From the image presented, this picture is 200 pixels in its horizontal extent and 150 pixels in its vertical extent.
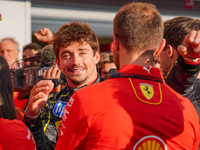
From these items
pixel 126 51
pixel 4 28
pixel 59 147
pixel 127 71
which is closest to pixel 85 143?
pixel 59 147

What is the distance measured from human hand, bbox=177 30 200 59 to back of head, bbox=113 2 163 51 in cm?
26

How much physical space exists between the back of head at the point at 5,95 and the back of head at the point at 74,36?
674 millimetres

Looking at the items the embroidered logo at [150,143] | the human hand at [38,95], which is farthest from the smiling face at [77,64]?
the embroidered logo at [150,143]

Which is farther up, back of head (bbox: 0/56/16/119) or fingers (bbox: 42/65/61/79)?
back of head (bbox: 0/56/16/119)

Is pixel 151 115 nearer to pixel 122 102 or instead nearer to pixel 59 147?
pixel 122 102

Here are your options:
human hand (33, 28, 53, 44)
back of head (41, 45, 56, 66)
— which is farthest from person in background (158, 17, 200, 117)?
human hand (33, 28, 53, 44)

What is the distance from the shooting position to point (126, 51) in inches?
58.9

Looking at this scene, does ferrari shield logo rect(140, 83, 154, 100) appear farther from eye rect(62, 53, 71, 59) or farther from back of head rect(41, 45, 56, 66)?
back of head rect(41, 45, 56, 66)

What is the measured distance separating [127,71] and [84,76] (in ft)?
2.97

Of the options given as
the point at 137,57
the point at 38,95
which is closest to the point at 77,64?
the point at 38,95

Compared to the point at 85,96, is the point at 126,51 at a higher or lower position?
higher

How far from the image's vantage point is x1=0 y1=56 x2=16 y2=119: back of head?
1.67 meters

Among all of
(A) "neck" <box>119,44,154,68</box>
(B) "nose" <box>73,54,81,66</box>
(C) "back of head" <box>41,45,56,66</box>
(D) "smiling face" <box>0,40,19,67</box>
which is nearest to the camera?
(A) "neck" <box>119,44,154,68</box>

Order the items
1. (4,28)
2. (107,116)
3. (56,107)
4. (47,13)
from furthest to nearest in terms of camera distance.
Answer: (47,13)
(4,28)
(56,107)
(107,116)
